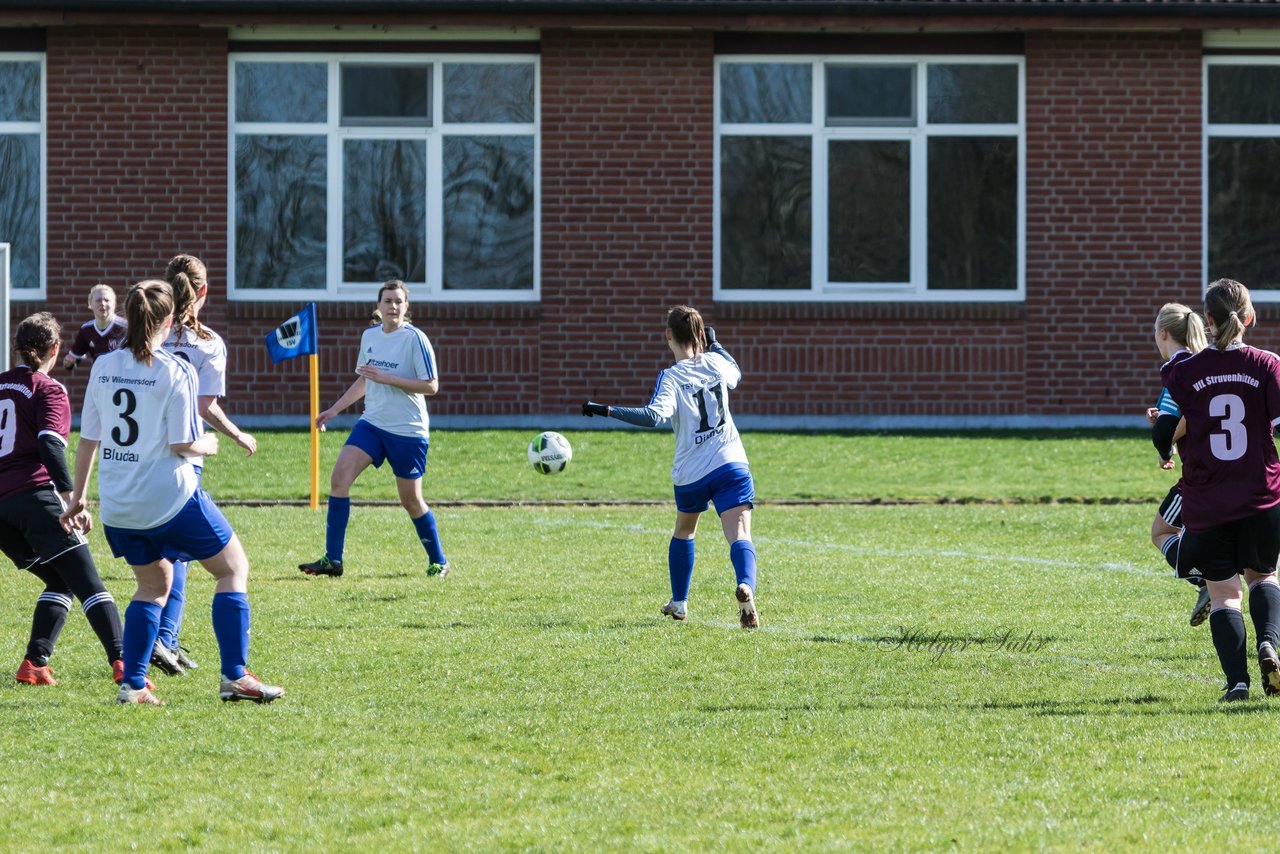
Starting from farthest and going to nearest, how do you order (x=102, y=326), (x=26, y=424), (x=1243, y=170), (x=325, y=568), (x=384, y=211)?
(x=1243, y=170) < (x=384, y=211) < (x=102, y=326) < (x=325, y=568) < (x=26, y=424)

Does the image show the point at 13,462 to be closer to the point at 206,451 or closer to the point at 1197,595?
the point at 206,451

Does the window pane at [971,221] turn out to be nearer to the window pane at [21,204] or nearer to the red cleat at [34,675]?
the window pane at [21,204]

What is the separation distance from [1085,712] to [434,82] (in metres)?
16.4

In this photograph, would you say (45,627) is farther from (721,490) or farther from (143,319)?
(721,490)

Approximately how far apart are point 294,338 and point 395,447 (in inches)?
233

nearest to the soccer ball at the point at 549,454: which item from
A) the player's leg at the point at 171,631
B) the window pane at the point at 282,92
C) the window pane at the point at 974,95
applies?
the player's leg at the point at 171,631

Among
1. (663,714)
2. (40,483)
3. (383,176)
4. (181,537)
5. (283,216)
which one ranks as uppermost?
(383,176)

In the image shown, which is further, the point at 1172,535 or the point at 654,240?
the point at 654,240

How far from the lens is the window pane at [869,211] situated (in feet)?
74.0

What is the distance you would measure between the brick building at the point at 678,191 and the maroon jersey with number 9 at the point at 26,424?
1394cm

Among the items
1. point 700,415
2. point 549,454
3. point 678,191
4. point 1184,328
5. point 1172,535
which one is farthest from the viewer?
point 678,191

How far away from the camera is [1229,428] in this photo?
7.55m

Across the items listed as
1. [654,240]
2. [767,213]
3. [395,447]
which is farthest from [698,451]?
[767,213]

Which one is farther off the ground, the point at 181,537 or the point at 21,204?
the point at 21,204
